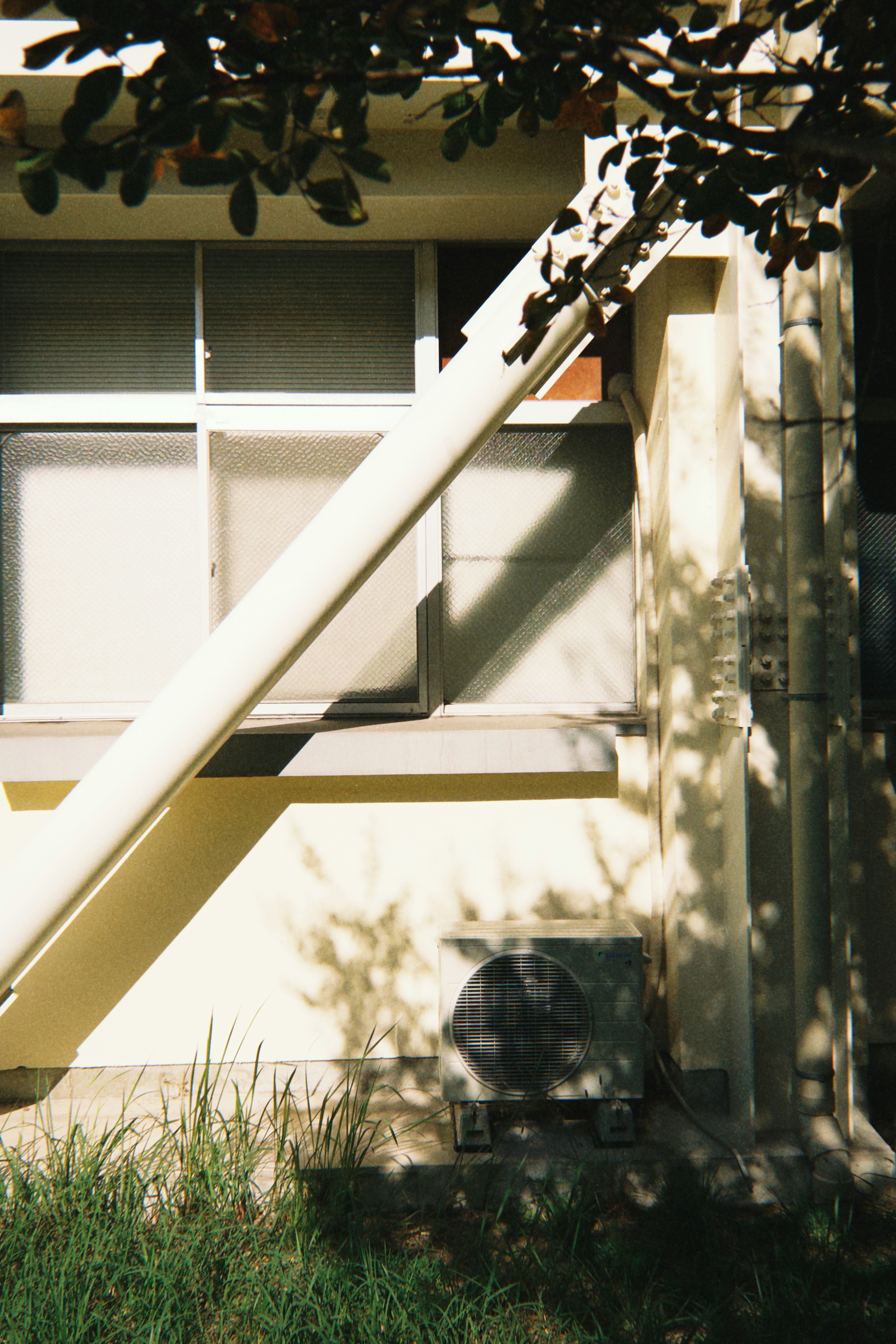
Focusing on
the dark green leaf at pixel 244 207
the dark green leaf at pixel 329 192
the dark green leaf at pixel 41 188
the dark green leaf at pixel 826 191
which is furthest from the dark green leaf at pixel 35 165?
the dark green leaf at pixel 826 191

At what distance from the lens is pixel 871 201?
9.66ft

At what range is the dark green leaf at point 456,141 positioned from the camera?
1.60 metres

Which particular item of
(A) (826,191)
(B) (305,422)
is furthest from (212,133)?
(B) (305,422)

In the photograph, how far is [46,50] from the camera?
1138 millimetres

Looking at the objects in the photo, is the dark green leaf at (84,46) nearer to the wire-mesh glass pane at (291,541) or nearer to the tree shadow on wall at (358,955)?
the wire-mesh glass pane at (291,541)

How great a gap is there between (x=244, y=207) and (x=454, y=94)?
59 centimetres

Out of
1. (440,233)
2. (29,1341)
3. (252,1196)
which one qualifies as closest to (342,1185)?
(252,1196)

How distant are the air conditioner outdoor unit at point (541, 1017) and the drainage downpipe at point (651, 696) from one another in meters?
0.43

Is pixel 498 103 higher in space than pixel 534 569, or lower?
higher

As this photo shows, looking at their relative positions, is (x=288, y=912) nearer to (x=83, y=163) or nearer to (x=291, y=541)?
(x=291, y=541)

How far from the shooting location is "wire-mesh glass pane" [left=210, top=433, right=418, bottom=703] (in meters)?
3.40

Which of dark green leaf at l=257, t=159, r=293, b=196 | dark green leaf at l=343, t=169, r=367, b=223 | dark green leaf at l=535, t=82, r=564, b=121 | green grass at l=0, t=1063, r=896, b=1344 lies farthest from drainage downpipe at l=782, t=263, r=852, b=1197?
dark green leaf at l=257, t=159, r=293, b=196

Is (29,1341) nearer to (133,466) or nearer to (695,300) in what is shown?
(133,466)

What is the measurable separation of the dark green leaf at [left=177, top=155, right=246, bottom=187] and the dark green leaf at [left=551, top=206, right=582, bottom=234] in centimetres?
66
